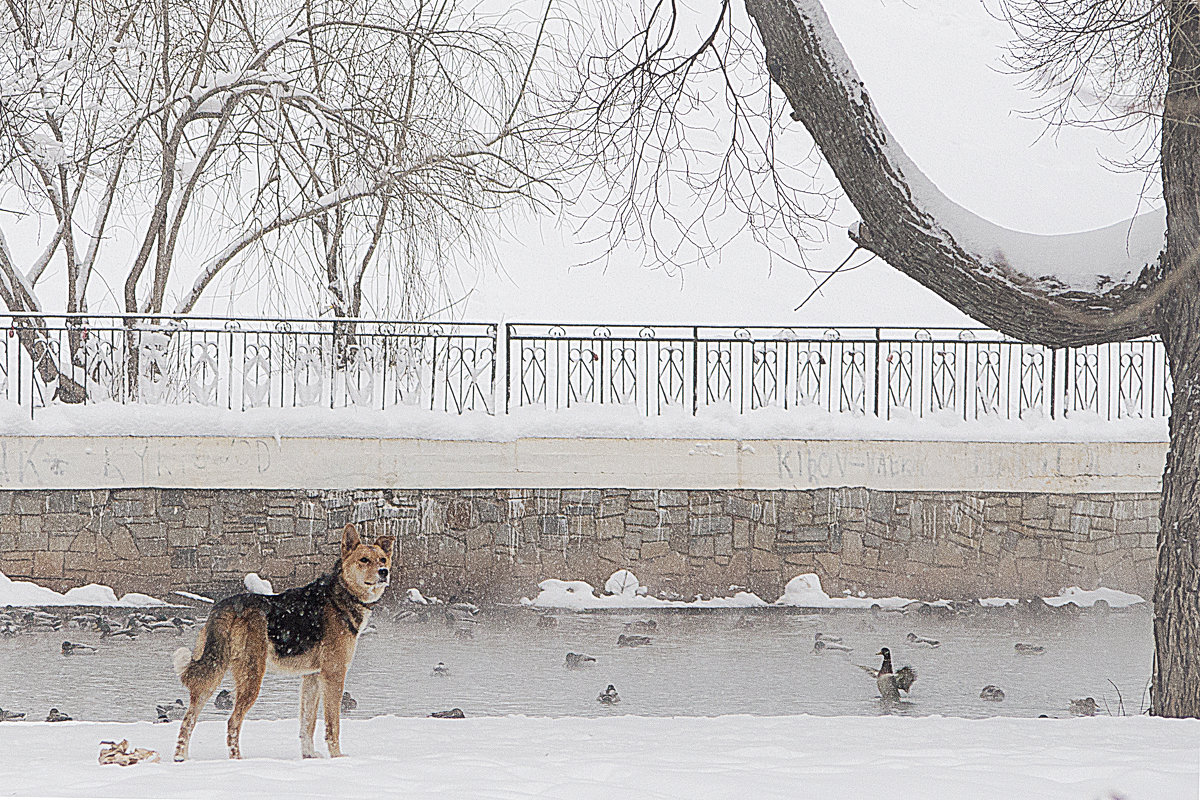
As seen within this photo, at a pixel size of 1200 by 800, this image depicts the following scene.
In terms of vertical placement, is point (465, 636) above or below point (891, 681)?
below

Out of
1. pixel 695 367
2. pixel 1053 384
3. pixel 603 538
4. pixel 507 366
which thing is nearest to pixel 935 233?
pixel 695 367

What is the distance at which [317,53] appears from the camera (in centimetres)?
948

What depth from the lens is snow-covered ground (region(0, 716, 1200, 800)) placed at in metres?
2.67

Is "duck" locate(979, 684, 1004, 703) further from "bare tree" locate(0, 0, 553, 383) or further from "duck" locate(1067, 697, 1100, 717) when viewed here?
"bare tree" locate(0, 0, 553, 383)

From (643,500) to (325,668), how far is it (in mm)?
5516

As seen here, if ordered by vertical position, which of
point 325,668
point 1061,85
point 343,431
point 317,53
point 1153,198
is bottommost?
point 325,668

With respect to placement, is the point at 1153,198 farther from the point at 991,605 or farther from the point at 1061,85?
the point at 991,605

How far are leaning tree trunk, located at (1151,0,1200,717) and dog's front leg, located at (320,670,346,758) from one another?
2806 mm

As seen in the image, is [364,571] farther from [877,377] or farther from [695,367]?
[877,377]

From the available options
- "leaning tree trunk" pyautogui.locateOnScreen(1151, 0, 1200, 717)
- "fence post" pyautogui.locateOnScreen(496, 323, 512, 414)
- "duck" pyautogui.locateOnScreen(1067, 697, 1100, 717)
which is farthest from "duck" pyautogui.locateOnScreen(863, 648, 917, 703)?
"fence post" pyautogui.locateOnScreen(496, 323, 512, 414)

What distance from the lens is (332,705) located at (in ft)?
10.2

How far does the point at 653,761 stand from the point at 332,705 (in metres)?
0.93

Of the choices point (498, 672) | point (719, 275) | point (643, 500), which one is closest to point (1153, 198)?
point (498, 672)

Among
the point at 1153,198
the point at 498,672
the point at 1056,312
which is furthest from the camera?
the point at 498,672
